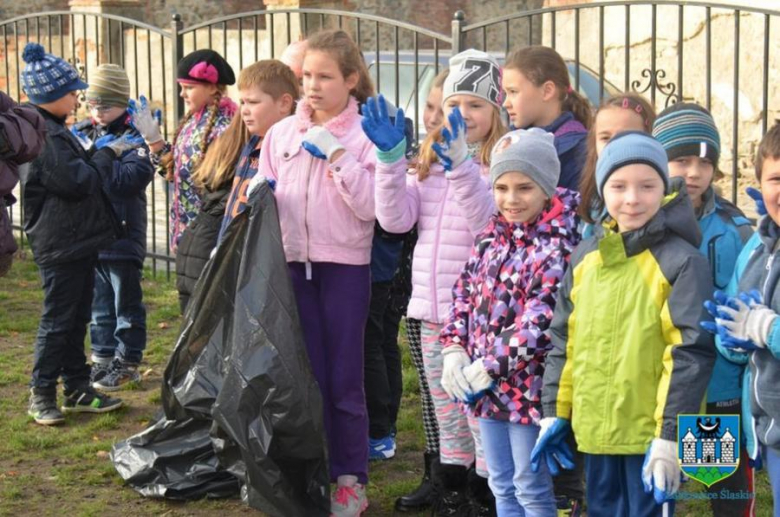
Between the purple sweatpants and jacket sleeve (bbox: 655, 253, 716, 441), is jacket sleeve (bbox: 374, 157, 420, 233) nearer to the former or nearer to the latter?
the purple sweatpants

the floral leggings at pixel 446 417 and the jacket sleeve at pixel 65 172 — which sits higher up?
the jacket sleeve at pixel 65 172

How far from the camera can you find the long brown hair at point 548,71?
471 cm

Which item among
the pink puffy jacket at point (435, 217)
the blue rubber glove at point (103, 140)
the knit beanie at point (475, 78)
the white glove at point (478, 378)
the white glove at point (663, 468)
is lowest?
the white glove at point (663, 468)

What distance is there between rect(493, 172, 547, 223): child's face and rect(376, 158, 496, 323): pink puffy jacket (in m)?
0.28

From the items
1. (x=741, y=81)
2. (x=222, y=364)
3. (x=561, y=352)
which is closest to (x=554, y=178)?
(x=561, y=352)

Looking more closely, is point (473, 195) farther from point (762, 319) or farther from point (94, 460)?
point (94, 460)

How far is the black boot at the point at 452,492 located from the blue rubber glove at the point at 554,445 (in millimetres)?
855

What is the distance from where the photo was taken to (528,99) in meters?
4.71

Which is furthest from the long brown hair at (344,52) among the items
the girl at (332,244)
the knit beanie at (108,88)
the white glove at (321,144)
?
the knit beanie at (108,88)

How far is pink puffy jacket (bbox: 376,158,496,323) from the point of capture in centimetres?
442

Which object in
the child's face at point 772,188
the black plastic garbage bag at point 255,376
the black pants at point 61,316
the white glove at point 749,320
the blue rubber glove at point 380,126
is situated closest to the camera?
the white glove at point 749,320

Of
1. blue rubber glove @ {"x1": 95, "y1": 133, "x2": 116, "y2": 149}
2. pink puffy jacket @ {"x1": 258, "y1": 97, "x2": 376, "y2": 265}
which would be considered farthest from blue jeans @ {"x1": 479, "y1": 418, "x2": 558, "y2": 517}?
blue rubber glove @ {"x1": 95, "y1": 133, "x2": 116, "y2": 149}

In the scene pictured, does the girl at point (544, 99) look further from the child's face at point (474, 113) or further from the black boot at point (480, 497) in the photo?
the black boot at point (480, 497)

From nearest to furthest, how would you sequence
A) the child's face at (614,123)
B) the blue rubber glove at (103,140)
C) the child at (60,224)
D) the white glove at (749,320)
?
the white glove at (749,320) → the child's face at (614,123) → the child at (60,224) → the blue rubber glove at (103,140)
